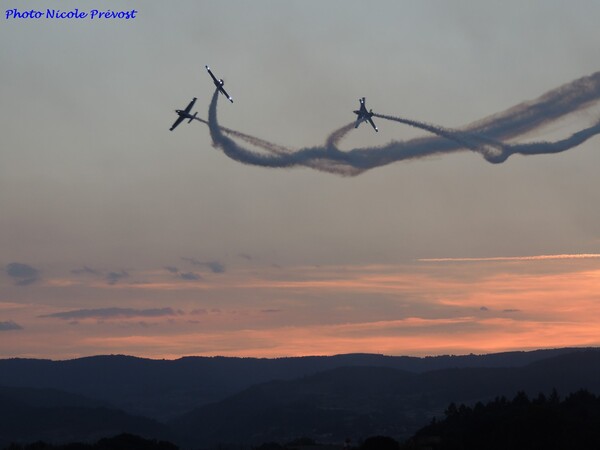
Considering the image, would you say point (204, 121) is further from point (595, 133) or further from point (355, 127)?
point (595, 133)

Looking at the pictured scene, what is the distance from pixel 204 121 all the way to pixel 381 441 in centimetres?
5884

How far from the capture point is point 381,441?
189250mm

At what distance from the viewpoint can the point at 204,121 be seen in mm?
Answer: 195875

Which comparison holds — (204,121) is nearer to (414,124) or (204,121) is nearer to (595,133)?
(414,124)

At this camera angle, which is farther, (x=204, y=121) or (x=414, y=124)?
(x=204, y=121)

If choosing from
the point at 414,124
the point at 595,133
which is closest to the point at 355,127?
the point at 414,124

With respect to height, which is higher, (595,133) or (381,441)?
(595,133)

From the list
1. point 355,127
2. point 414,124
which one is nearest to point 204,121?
point 355,127

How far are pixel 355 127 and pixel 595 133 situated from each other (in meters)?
48.9

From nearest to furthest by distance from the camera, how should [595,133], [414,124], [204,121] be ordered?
[595,133] < [414,124] < [204,121]

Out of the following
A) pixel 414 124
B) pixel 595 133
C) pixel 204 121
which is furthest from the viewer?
pixel 204 121

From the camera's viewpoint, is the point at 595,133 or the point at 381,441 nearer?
the point at 595,133

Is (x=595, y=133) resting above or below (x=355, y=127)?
below

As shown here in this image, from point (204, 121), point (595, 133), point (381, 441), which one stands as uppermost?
point (204, 121)
